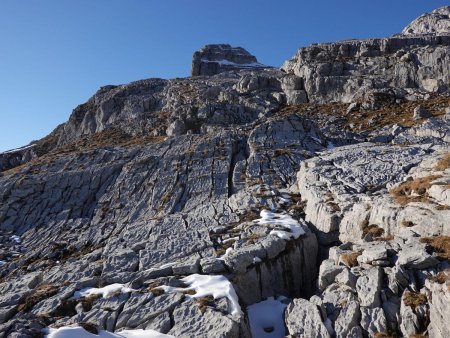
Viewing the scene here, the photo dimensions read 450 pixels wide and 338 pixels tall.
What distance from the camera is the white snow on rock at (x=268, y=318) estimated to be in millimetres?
17411

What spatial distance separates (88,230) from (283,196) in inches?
756

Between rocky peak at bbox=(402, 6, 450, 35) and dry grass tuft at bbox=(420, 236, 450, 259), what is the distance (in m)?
171

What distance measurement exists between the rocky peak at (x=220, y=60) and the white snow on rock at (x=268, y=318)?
146001 mm

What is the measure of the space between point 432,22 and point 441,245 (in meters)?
188

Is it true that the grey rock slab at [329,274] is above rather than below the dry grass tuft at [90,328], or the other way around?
above

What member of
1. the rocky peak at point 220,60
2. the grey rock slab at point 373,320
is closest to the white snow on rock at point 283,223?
the grey rock slab at point 373,320

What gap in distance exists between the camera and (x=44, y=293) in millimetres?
21938

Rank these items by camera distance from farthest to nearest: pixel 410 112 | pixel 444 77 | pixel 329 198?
1. pixel 444 77
2. pixel 410 112
3. pixel 329 198

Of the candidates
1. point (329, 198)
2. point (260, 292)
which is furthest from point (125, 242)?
point (329, 198)

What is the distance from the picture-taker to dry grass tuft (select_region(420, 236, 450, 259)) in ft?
52.5

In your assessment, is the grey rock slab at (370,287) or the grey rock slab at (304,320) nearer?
the grey rock slab at (370,287)

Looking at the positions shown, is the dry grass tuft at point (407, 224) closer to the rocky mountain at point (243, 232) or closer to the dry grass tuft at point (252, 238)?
the rocky mountain at point (243, 232)

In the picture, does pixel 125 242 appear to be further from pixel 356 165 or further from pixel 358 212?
pixel 356 165

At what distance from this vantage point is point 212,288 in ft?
62.8
